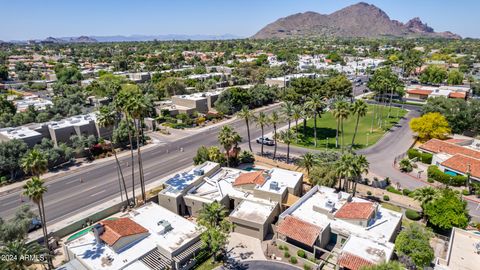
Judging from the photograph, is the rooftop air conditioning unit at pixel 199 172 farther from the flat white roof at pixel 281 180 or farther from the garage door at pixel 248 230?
the garage door at pixel 248 230

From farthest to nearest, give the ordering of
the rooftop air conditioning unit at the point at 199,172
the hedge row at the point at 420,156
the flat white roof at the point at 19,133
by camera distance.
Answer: the hedge row at the point at 420,156 < the flat white roof at the point at 19,133 < the rooftop air conditioning unit at the point at 199,172

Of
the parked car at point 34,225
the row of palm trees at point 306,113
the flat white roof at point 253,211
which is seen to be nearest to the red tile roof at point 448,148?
the row of palm trees at point 306,113

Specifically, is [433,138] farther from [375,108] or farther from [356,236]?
[356,236]

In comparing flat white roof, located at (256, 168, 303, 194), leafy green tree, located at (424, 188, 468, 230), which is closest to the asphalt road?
flat white roof, located at (256, 168, 303, 194)

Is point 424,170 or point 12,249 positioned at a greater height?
point 12,249

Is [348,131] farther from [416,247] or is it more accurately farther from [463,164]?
[416,247]

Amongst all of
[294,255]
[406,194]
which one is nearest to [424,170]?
[406,194]
